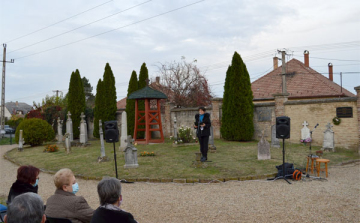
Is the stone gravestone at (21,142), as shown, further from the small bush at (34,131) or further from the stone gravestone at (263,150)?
the stone gravestone at (263,150)

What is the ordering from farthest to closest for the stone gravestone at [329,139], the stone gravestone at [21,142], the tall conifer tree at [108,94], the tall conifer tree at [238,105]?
the tall conifer tree at [108,94], the stone gravestone at [21,142], the tall conifer tree at [238,105], the stone gravestone at [329,139]

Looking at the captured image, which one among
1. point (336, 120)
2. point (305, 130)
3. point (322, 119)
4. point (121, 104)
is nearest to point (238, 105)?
point (305, 130)

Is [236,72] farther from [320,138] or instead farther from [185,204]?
[185,204]

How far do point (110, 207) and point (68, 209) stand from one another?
743mm

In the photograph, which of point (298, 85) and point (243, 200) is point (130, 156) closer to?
point (243, 200)

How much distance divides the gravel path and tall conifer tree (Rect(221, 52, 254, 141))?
822 centimetres

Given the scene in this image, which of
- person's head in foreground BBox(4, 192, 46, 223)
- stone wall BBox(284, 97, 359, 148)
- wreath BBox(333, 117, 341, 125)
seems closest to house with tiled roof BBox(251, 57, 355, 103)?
stone wall BBox(284, 97, 359, 148)

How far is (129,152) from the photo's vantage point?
925 cm

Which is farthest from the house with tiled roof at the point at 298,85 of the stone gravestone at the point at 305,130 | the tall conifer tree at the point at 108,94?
the tall conifer tree at the point at 108,94

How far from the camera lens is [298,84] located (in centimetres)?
2500

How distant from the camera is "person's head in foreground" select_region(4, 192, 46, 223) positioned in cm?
220

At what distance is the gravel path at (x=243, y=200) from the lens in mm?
4859

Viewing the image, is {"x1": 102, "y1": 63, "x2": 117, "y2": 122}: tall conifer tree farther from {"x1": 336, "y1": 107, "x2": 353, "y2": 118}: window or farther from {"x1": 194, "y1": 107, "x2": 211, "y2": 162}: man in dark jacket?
{"x1": 336, "y1": 107, "x2": 353, "y2": 118}: window

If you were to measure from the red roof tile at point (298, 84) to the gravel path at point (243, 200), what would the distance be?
1686 cm
